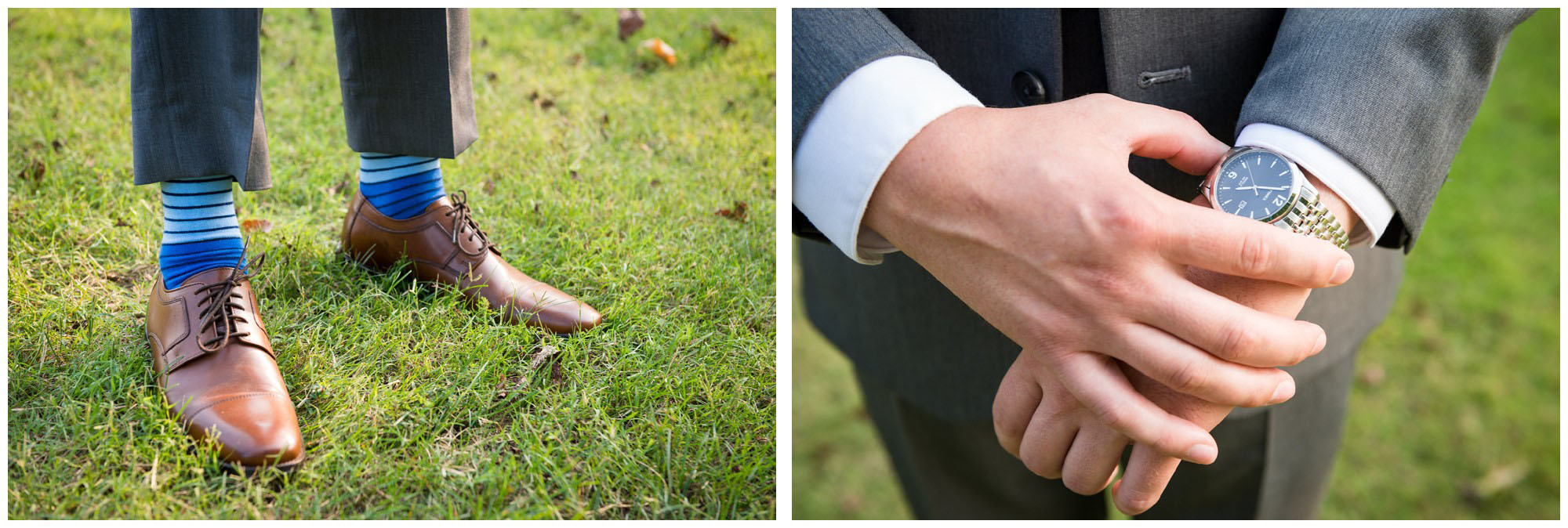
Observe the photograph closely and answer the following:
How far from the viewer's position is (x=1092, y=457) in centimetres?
100

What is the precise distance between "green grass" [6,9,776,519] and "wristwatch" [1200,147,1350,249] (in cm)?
56

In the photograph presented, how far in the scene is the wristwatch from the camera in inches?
34.2

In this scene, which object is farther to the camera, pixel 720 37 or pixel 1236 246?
pixel 720 37

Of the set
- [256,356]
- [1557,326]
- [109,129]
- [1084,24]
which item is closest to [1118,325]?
[1084,24]

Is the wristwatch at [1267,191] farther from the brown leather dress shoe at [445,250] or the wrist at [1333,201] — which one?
the brown leather dress shoe at [445,250]

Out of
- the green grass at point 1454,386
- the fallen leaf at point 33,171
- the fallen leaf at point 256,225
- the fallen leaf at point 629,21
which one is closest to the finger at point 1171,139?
the fallen leaf at point 629,21

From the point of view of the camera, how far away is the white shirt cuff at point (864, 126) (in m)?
0.86

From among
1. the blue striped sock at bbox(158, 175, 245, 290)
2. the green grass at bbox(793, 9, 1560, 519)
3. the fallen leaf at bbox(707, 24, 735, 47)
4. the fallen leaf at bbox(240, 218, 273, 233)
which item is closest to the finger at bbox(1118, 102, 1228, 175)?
the fallen leaf at bbox(707, 24, 735, 47)

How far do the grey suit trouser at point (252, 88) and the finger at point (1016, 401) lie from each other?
39.4 inches

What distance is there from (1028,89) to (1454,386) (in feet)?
8.55

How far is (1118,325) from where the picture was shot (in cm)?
85

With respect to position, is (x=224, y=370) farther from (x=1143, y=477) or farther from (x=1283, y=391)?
(x=1283, y=391)

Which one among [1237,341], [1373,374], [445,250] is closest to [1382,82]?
[1237,341]

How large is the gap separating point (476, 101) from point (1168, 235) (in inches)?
54.4
